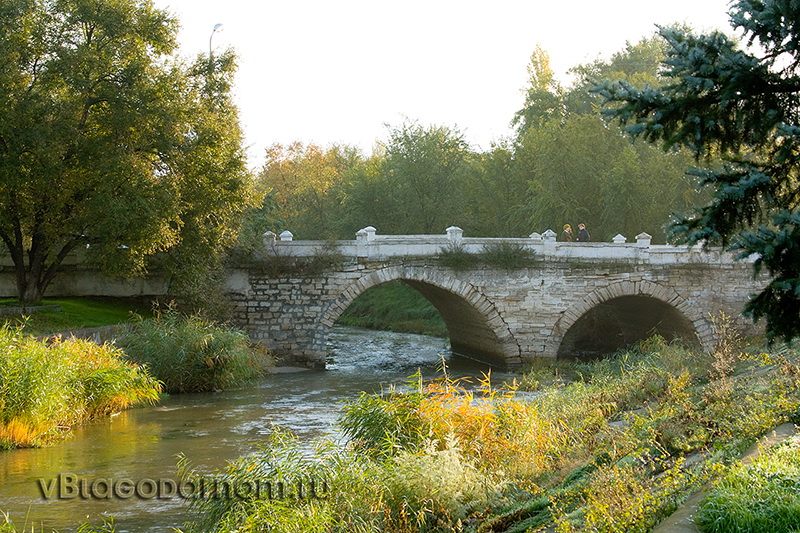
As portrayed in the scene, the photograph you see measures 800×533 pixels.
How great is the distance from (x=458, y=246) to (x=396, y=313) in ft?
45.5

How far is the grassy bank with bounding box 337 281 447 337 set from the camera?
33.2 metres

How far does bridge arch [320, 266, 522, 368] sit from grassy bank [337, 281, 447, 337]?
23.9 ft

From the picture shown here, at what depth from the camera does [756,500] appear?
471cm

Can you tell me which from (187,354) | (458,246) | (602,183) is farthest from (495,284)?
(602,183)

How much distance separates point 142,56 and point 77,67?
5.69 ft

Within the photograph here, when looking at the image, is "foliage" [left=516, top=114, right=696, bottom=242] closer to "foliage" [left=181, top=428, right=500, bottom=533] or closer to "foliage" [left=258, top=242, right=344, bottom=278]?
"foliage" [left=258, top=242, right=344, bottom=278]

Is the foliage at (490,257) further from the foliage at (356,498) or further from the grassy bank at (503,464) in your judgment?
the foliage at (356,498)

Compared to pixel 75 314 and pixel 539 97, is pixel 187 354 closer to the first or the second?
pixel 75 314

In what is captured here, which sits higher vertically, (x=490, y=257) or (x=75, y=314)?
(x=490, y=257)

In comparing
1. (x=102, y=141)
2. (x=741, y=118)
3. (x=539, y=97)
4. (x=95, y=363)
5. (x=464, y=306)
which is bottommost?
(x=95, y=363)

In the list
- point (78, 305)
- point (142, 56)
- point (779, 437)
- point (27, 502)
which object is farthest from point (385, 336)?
point (779, 437)

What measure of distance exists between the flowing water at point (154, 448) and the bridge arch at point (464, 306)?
7.28 feet

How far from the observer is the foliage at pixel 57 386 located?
424 inches

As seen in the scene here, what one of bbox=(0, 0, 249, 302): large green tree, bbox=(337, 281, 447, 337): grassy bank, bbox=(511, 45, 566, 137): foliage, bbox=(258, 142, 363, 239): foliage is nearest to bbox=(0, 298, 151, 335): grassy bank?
bbox=(0, 0, 249, 302): large green tree
